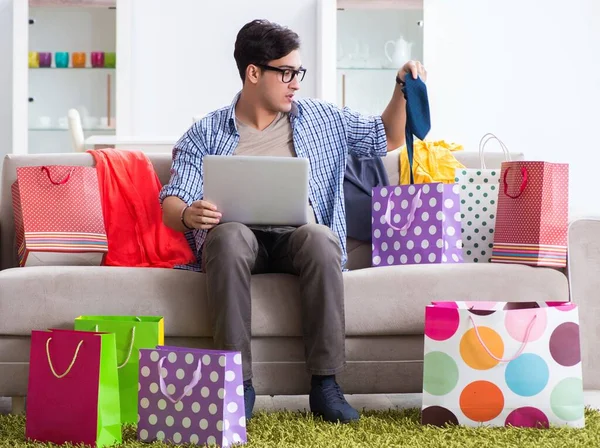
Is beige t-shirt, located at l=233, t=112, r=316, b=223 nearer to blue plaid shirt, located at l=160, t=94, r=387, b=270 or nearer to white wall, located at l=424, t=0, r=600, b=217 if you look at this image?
blue plaid shirt, located at l=160, t=94, r=387, b=270

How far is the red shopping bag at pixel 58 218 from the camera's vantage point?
2.52 metres

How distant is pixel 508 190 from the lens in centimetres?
250

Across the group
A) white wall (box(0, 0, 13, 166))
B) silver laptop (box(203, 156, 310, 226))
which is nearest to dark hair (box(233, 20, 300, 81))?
silver laptop (box(203, 156, 310, 226))

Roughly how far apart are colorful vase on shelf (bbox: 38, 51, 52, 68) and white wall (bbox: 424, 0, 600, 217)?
2470 millimetres

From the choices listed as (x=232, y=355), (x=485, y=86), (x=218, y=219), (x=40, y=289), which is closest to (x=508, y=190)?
(x=218, y=219)

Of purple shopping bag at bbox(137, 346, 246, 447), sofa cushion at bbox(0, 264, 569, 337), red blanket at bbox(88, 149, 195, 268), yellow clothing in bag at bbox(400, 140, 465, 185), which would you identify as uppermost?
yellow clothing in bag at bbox(400, 140, 465, 185)

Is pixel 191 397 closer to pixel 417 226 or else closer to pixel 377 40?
pixel 417 226

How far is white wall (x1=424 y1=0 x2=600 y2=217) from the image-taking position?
17.8ft

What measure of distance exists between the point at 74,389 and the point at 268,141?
99cm

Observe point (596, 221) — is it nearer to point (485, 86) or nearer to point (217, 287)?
point (217, 287)

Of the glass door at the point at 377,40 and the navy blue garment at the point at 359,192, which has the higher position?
the glass door at the point at 377,40

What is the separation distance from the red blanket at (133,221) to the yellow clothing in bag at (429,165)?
754 millimetres

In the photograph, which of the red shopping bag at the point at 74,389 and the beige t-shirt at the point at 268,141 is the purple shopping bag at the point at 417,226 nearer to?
the beige t-shirt at the point at 268,141

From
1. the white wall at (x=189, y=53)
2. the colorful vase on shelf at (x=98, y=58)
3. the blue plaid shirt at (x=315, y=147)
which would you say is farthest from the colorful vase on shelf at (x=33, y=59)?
the blue plaid shirt at (x=315, y=147)
